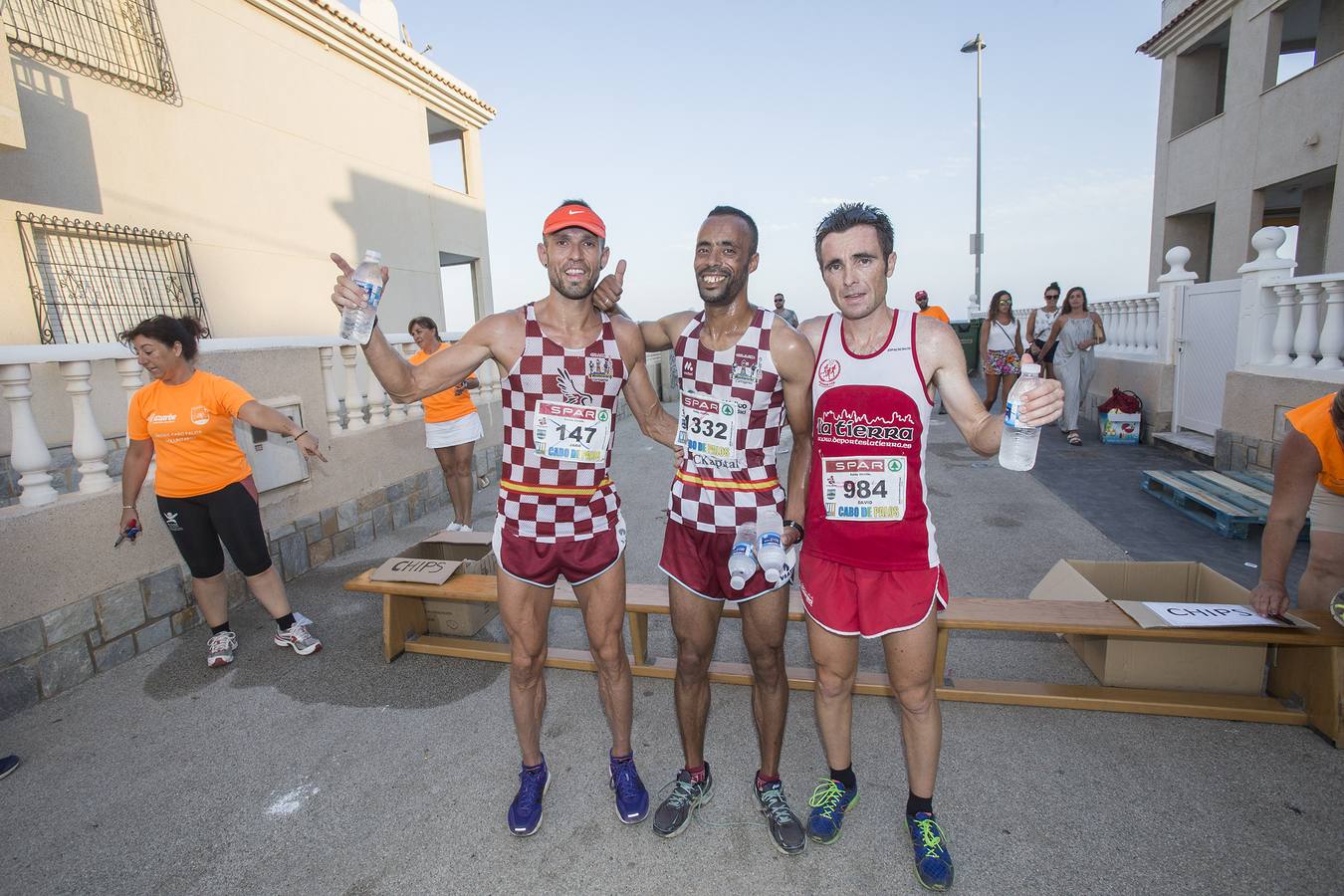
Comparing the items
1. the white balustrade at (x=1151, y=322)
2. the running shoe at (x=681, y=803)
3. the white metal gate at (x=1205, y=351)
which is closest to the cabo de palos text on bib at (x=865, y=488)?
the running shoe at (x=681, y=803)

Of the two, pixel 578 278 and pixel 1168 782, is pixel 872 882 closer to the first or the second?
pixel 1168 782

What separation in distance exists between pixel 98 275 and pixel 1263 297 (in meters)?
13.1

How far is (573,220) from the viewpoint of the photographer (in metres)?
2.53

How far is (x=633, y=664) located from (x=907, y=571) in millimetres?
2080

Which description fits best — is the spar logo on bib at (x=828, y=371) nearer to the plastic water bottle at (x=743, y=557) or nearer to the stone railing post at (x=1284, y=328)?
the plastic water bottle at (x=743, y=557)

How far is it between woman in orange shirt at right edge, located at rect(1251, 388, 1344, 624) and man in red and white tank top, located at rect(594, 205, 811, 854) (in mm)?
2345

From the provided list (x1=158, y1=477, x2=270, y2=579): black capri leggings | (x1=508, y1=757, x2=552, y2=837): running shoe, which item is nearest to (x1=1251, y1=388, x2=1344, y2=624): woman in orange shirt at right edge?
(x1=508, y1=757, x2=552, y2=837): running shoe

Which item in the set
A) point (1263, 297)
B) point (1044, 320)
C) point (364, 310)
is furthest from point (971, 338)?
point (364, 310)

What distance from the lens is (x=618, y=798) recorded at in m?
2.71

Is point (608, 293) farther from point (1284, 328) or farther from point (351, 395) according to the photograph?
point (1284, 328)

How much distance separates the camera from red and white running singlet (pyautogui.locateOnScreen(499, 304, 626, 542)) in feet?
8.32

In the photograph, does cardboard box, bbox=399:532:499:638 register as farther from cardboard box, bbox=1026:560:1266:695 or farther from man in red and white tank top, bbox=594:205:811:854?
cardboard box, bbox=1026:560:1266:695

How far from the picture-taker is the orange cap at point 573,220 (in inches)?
99.0

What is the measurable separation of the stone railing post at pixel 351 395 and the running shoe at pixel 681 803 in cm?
513
